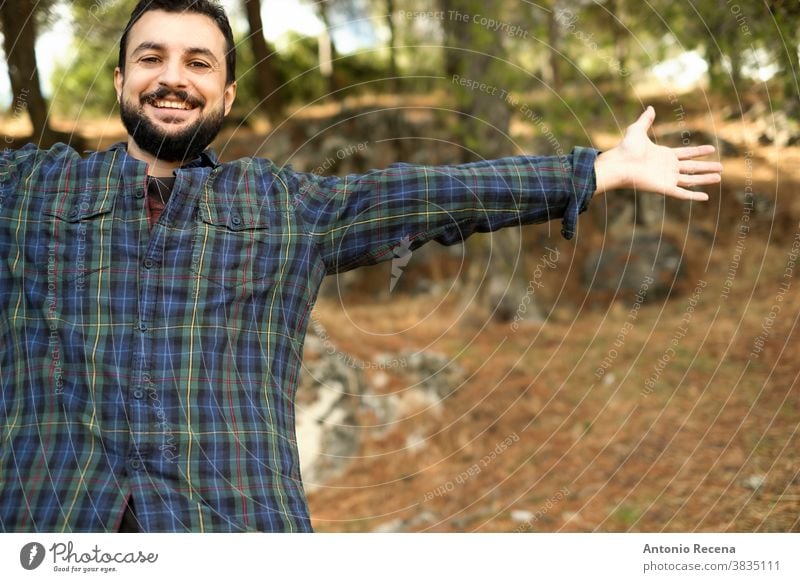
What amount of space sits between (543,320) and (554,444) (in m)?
1.57

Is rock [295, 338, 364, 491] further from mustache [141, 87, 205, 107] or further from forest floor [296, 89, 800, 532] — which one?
mustache [141, 87, 205, 107]

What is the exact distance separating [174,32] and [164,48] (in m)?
0.04

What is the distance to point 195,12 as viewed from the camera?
74.6 inches

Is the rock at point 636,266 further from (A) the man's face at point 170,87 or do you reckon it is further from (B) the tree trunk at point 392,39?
(A) the man's face at point 170,87

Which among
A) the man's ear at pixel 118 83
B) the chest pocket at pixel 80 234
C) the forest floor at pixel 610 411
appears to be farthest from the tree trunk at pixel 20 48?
the forest floor at pixel 610 411

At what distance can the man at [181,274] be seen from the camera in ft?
5.41

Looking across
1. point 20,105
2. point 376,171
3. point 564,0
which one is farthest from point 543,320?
point 376,171

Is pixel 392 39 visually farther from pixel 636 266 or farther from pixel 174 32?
pixel 174 32

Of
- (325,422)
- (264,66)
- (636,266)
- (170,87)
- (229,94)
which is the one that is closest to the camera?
(170,87)

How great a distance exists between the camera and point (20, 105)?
2.79 metres

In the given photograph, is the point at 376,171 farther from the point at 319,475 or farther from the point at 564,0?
the point at 564,0

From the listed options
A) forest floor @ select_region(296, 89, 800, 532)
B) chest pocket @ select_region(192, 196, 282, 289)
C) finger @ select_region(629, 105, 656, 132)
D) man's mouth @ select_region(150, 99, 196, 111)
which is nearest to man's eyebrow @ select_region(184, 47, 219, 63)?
man's mouth @ select_region(150, 99, 196, 111)

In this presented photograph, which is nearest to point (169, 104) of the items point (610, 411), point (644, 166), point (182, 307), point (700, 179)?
point (182, 307)

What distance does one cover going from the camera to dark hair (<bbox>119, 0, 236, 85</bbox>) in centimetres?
187
